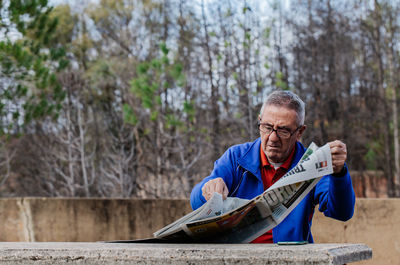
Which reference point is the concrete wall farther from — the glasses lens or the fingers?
the fingers

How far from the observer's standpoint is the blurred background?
1545 centimetres

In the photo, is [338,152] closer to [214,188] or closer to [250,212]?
[250,212]

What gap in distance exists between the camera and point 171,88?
19219mm

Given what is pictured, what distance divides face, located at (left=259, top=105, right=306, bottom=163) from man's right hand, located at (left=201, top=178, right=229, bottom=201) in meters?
0.49

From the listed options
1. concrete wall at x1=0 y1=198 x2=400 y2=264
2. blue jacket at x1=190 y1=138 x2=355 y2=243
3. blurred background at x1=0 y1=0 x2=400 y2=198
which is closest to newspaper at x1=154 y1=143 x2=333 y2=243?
blue jacket at x1=190 y1=138 x2=355 y2=243

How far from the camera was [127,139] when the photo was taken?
21.5 m

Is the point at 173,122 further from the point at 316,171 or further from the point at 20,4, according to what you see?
the point at 316,171

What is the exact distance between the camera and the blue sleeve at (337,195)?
2.75 metres

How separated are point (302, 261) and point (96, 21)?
99.4ft

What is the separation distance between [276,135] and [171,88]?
1631cm

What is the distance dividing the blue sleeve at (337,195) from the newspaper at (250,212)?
1.00 ft

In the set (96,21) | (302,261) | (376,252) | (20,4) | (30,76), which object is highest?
(96,21)

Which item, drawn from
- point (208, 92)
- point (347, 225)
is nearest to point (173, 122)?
point (208, 92)

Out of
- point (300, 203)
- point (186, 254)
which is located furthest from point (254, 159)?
point (186, 254)
